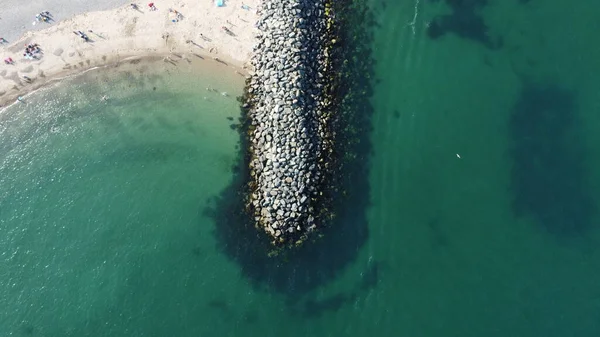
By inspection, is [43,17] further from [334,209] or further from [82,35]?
[334,209]

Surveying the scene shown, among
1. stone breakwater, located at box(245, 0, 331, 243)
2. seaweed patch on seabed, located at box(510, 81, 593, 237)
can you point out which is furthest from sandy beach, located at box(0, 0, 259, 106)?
seaweed patch on seabed, located at box(510, 81, 593, 237)

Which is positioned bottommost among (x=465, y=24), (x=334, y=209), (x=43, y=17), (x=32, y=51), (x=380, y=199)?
(x=334, y=209)

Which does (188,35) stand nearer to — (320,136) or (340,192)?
(320,136)

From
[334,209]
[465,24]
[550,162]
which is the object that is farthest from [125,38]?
[550,162]

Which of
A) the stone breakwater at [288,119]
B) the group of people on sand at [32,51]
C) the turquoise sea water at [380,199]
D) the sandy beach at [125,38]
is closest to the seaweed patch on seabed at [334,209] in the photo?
the turquoise sea water at [380,199]

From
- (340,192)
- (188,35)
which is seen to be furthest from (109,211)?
(340,192)

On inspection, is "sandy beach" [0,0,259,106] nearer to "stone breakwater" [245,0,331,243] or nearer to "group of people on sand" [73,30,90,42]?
"group of people on sand" [73,30,90,42]
